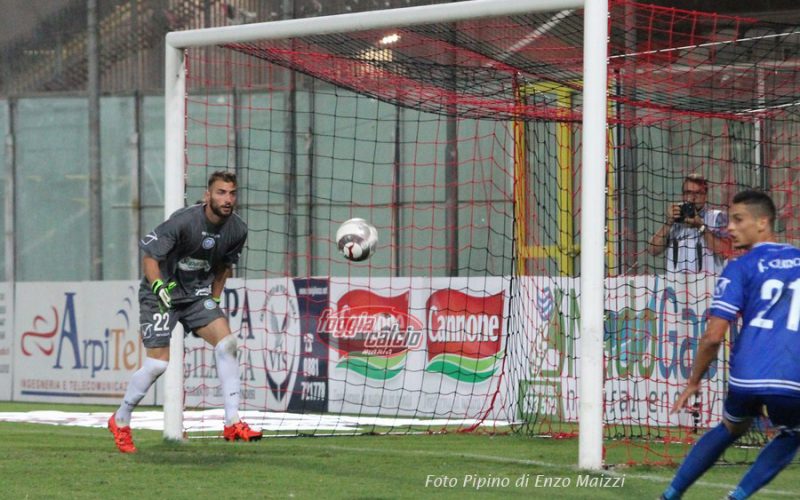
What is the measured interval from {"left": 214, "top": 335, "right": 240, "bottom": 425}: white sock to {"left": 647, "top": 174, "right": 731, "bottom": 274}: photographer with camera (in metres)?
3.67

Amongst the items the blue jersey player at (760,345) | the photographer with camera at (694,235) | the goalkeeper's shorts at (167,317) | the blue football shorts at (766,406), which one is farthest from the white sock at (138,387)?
the blue football shorts at (766,406)

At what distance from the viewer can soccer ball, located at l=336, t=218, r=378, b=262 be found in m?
10.4

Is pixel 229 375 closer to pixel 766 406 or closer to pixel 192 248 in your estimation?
pixel 192 248

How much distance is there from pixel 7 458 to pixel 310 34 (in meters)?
3.67

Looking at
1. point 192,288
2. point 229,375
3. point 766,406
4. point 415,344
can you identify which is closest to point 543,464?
point 229,375

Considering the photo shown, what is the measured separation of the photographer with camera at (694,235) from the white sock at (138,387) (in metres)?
4.22

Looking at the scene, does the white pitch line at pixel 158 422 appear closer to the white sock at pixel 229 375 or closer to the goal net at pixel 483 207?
the goal net at pixel 483 207

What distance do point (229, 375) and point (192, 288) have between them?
0.69 m

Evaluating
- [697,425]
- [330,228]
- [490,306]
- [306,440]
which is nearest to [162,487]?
[306,440]

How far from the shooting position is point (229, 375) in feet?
30.7

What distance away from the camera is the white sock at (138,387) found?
914cm

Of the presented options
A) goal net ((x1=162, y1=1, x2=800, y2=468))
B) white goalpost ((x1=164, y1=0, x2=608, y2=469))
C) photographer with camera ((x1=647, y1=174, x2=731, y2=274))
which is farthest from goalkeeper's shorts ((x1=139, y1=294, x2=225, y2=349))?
photographer with camera ((x1=647, y1=174, x2=731, y2=274))

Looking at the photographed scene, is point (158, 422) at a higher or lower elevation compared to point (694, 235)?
lower

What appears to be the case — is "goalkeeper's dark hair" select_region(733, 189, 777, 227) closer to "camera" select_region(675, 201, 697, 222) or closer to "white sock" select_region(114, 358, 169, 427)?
"camera" select_region(675, 201, 697, 222)
